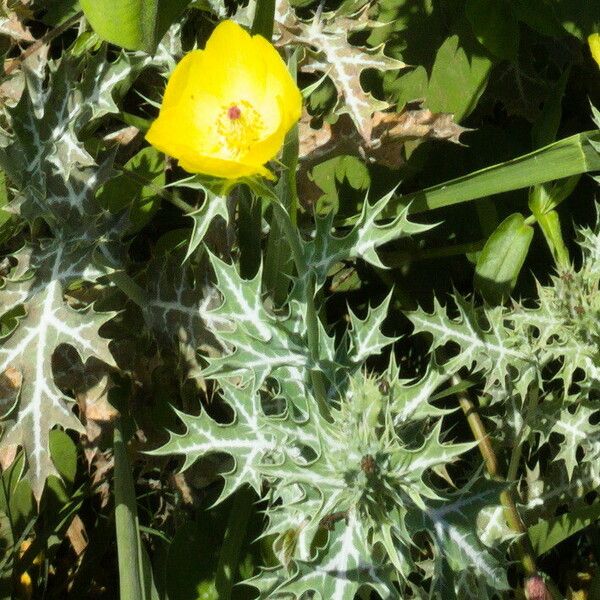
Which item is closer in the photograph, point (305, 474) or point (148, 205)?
point (305, 474)

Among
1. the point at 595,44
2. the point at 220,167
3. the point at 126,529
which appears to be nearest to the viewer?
the point at 220,167

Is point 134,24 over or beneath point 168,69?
over

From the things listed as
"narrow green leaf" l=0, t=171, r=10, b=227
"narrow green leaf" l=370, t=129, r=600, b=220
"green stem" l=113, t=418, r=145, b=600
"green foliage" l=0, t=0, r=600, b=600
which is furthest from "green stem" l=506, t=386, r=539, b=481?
"narrow green leaf" l=0, t=171, r=10, b=227

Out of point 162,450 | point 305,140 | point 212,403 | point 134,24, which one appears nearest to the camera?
point 134,24

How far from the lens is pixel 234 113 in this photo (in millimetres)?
1042

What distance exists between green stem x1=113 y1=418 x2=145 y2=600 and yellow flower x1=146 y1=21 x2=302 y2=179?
0.54 metres

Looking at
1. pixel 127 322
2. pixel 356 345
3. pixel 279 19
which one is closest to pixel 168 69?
pixel 279 19

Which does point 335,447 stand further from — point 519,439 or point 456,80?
point 456,80

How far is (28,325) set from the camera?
118cm

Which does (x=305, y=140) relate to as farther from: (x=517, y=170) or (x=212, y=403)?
(x=212, y=403)

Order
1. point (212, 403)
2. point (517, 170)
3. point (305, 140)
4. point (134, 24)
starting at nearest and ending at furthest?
1. point (134, 24)
2. point (517, 170)
3. point (305, 140)
4. point (212, 403)

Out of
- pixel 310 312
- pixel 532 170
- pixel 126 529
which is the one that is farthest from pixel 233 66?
pixel 126 529

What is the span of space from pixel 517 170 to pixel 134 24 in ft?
1.94

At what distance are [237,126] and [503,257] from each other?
47 centimetres
